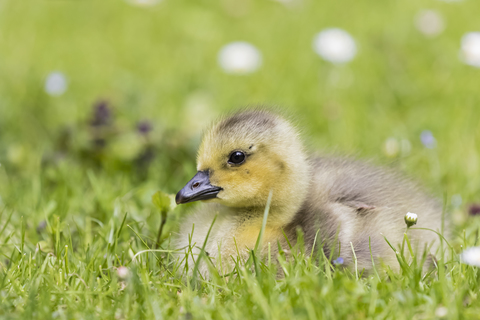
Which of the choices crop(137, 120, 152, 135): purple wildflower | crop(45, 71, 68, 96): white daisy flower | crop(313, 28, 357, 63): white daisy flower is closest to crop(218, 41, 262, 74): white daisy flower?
crop(313, 28, 357, 63): white daisy flower

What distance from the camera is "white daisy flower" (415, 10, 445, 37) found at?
537cm

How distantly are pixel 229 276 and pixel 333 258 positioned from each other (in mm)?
412

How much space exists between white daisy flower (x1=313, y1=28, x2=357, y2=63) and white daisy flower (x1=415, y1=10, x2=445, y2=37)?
2.71ft

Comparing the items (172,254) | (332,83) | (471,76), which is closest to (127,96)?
(332,83)

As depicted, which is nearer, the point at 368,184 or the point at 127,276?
the point at 127,276

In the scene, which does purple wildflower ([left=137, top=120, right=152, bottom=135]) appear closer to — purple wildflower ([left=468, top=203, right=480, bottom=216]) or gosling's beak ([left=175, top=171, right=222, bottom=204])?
gosling's beak ([left=175, top=171, right=222, bottom=204])

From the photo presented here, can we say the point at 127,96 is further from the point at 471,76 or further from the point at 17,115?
the point at 471,76

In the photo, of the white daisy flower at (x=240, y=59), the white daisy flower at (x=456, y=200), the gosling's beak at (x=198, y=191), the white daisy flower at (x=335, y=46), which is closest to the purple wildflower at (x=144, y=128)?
the gosling's beak at (x=198, y=191)

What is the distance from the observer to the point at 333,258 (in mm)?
2203

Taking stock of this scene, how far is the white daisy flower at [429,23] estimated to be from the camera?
5366 mm

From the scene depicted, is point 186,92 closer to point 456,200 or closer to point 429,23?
point 456,200

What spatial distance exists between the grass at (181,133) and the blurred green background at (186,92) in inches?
0.6

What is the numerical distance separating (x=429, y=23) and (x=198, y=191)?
3.98m

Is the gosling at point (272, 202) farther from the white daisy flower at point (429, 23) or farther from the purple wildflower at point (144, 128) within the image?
the white daisy flower at point (429, 23)
